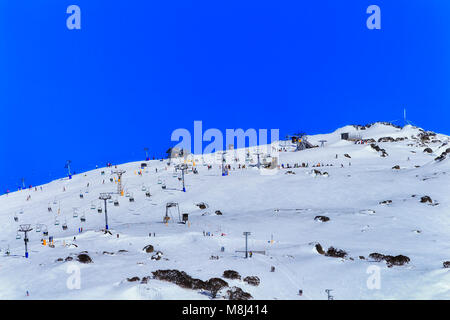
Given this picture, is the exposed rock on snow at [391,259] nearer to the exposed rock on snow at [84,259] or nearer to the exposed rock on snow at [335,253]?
the exposed rock on snow at [335,253]

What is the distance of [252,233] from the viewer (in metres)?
44.7

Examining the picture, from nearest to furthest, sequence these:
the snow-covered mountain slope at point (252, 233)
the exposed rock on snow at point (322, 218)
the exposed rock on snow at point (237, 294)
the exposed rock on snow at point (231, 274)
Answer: the exposed rock on snow at point (237, 294) → the snow-covered mountain slope at point (252, 233) → the exposed rock on snow at point (231, 274) → the exposed rock on snow at point (322, 218)

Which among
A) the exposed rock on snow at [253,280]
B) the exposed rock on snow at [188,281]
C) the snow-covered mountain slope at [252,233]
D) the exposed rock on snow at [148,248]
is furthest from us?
the exposed rock on snow at [148,248]

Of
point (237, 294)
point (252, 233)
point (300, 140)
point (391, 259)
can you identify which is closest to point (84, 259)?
point (237, 294)

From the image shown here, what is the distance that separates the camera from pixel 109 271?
2953 centimetres

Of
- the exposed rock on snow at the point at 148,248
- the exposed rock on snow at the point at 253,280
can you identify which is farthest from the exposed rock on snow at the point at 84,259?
the exposed rock on snow at the point at 253,280

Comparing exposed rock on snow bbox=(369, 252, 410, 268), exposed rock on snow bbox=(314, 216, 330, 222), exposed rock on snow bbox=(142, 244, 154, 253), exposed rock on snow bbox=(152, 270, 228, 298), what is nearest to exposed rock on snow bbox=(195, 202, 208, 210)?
exposed rock on snow bbox=(314, 216, 330, 222)

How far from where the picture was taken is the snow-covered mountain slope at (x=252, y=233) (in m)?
27.9

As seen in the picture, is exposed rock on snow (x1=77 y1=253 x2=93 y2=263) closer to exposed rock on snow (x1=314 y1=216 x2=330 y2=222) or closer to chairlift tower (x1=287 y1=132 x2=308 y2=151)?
exposed rock on snow (x1=314 y1=216 x2=330 y2=222)

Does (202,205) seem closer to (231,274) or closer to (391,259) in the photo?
(231,274)
